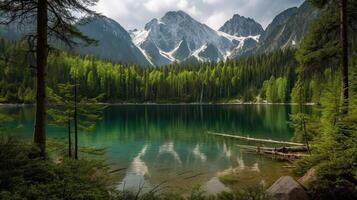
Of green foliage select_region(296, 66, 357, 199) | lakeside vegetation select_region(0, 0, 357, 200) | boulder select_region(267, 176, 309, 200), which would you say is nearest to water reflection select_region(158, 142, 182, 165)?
lakeside vegetation select_region(0, 0, 357, 200)

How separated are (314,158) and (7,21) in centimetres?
1694

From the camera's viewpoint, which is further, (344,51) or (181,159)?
(181,159)

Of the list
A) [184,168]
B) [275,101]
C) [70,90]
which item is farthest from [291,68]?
[70,90]

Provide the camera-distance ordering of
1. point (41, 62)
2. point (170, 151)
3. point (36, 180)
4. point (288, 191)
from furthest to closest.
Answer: point (170, 151), point (41, 62), point (288, 191), point (36, 180)

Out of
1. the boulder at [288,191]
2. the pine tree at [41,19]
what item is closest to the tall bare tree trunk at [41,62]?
the pine tree at [41,19]

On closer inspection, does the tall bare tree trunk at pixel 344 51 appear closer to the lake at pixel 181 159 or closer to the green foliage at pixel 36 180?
the lake at pixel 181 159

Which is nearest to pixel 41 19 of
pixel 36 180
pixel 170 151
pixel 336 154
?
pixel 36 180

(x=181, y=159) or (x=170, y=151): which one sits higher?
(x=170, y=151)

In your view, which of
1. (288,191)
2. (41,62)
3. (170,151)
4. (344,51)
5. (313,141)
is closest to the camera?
(288,191)

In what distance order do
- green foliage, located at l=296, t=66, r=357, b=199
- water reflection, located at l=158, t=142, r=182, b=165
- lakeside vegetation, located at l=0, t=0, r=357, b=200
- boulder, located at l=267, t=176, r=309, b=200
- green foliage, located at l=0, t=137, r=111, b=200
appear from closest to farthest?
green foliage, located at l=0, t=137, r=111, b=200 → lakeside vegetation, located at l=0, t=0, r=357, b=200 → boulder, located at l=267, t=176, r=309, b=200 → green foliage, located at l=296, t=66, r=357, b=199 → water reflection, located at l=158, t=142, r=182, b=165

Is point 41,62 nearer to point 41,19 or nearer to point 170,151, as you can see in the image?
point 41,19

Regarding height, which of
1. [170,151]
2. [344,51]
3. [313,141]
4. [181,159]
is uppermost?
[344,51]

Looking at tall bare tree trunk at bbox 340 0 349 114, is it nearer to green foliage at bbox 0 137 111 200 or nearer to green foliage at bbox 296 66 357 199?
green foliage at bbox 296 66 357 199

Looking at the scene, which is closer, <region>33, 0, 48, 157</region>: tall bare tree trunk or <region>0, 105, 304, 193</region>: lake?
<region>33, 0, 48, 157</region>: tall bare tree trunk
